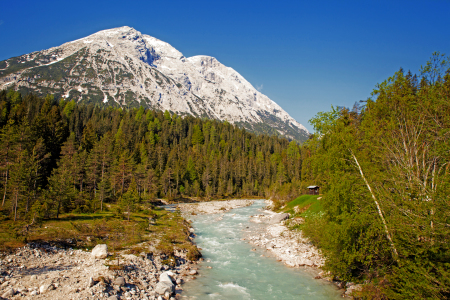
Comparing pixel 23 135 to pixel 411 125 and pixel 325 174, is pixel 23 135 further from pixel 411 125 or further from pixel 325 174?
pixel 411 125

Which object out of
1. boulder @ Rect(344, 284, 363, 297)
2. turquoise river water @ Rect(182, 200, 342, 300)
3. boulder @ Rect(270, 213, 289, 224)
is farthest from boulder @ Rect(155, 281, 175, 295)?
boulder @ Rect(270, 213, 289, 224)

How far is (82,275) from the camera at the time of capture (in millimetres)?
16031

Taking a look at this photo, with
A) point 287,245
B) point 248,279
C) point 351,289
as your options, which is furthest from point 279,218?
point 351,289

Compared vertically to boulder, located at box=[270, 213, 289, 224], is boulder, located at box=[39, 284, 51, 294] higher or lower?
higher

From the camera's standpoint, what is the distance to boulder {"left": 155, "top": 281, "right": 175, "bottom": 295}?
1627 cm

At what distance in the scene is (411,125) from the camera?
14320mm

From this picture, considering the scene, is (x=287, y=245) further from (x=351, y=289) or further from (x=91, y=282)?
(x=91, y=282)

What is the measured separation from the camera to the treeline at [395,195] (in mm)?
10875

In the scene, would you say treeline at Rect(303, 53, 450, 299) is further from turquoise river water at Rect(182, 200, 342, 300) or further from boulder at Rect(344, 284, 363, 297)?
turquoise river water at Rect(182, 200, 342, 300)

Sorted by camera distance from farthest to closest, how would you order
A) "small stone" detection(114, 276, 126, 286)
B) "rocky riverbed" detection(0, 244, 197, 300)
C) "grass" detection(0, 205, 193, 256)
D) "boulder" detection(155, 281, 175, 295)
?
"grass" detection(0, 205, 193, 256)
"boulder" detection(155, 281, 175, 295)
"small stone" detection(114, 276, 126, 286)
"rocky riverbed" detection(0, 244, 197, 300)

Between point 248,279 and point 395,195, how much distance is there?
13.2 m

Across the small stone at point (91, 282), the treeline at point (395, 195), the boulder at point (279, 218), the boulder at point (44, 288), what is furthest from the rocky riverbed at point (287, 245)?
the boulder at point (44, 288)

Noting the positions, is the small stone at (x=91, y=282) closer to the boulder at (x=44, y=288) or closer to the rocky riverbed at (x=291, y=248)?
the boulder at (x=44, y=288)

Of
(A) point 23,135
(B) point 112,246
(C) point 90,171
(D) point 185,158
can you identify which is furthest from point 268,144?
(B) point 112,246
